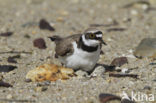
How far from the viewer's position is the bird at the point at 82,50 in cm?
512

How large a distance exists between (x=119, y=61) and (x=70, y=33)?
254 cm

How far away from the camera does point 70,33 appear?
8352 millimetres

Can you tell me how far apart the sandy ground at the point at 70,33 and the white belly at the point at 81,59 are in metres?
0.30

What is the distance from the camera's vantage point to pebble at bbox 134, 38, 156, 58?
6271 mm

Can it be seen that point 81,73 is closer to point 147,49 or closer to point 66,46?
point 66,46

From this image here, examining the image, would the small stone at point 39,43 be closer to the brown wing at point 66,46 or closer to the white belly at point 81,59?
the brown wing at point 66,46

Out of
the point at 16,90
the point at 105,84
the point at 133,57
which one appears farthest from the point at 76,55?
the point at 133,57

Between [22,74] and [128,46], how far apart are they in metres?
2.78

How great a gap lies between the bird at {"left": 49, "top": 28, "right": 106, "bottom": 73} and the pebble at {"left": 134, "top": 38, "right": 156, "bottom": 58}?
1.27m

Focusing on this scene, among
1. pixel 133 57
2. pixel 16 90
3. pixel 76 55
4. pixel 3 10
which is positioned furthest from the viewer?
pixel 3 10

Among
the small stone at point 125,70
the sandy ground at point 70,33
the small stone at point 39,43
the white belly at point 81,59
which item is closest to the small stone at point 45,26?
the sandy ground at point 70,33

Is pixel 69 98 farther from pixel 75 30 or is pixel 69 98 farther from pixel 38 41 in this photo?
pixel 75 30

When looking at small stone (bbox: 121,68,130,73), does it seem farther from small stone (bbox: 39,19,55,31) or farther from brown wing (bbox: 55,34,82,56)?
small stone (bbox: 39,19,55,31)

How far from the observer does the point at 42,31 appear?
836 cm
